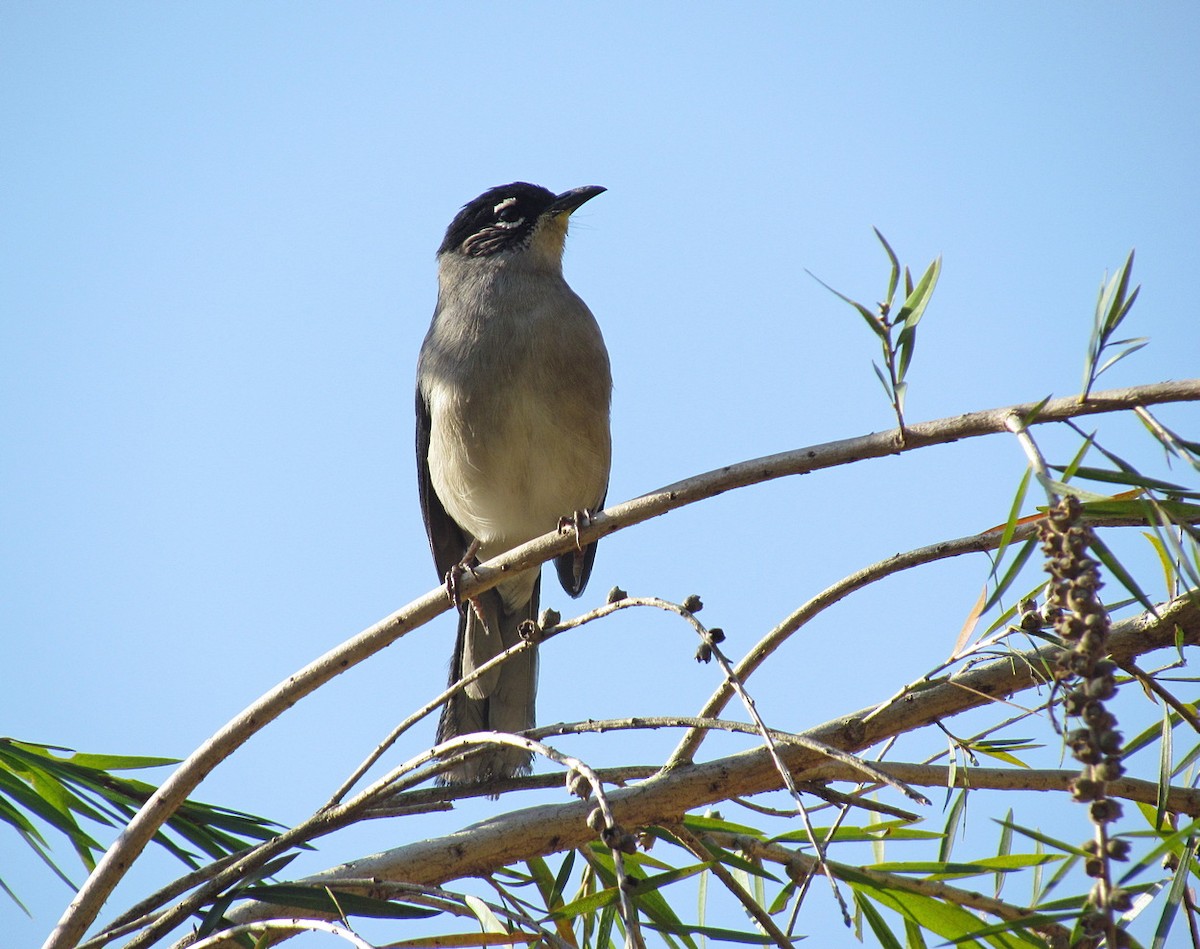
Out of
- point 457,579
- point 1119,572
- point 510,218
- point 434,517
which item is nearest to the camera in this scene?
point 1119,572

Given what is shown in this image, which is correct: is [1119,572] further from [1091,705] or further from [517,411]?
[517,411]

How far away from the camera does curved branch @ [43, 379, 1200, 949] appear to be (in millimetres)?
2010

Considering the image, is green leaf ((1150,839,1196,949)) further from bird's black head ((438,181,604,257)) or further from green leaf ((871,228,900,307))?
bird's black head ((438,181,604,257))

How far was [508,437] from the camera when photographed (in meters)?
5.25

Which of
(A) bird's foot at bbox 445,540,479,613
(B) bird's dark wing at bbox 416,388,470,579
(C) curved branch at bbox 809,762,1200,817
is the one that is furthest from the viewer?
(B) bird's dark wing at bbox 416,388,470,579

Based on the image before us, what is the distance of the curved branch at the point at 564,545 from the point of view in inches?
79.1

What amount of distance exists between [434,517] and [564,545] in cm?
316

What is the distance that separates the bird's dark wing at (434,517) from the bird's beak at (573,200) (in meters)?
1.29

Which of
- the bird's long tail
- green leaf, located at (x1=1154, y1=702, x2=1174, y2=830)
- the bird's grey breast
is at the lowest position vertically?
green leaf, located at (x1=1154, y1=702, x2=1174, y2=830)

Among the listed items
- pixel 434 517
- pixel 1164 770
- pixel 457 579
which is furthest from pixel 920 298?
pixel 434 517

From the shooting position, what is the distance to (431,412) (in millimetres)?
5543

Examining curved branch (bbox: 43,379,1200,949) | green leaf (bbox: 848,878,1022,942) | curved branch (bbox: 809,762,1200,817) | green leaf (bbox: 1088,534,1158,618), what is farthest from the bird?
green leaf (bbox: 1088,534,1158,618)

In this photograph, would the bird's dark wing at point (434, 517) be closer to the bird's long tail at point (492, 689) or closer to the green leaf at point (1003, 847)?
the bird's long tail at point (492, 689)

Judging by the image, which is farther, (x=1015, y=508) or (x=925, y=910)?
(x=925, y=910)
